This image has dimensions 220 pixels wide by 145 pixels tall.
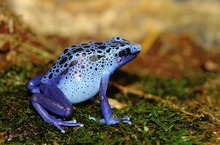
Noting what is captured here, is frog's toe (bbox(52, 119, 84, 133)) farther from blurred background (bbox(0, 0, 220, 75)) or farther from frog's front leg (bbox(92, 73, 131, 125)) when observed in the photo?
blurred background (bbox(0, 0, 220, 75))

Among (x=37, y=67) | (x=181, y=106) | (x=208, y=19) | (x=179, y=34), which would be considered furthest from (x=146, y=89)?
(x=208, y=19)

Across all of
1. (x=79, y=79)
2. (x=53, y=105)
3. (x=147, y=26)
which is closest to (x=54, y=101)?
(x=53, y=105)

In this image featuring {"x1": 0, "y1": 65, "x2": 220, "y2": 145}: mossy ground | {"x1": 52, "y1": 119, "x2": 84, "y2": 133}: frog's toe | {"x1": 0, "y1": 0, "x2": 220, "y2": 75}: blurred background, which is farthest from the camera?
{"x1": 0, "y1": 0, "x2": 220, "y2": 75}: blurred background

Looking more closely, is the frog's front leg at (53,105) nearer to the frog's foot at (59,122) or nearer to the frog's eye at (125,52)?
the frog's foot at (59,122)

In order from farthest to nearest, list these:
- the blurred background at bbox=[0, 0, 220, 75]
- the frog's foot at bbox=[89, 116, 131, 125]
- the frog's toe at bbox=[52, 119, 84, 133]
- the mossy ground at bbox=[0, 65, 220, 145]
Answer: the blurred background at bbox=[0, 0, 220, 75] < the frog's foot at bbox=[89, 116, 131, 125] < the frog's toe at bbox=[52, 119, 84, 133] < the mossy ground at bbox=[0, 65, 220, 145]

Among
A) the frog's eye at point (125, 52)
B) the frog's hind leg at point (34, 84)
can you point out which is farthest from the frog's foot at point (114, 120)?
the frog's hind leg at point (34, 84)

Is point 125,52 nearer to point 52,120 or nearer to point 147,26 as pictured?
point 52,120

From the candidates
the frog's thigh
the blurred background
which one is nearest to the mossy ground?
the frog's thigh

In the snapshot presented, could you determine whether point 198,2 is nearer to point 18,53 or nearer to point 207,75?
point 207,75
